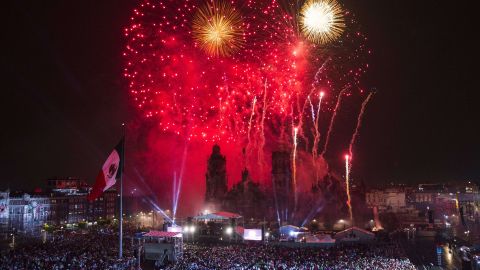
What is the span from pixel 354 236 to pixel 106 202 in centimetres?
10736

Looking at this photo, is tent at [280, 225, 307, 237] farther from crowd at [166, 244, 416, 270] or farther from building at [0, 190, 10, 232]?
building at [0, 190, 10, 232]

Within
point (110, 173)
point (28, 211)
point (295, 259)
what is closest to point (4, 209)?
point (28, 211)

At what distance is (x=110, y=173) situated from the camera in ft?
93.6

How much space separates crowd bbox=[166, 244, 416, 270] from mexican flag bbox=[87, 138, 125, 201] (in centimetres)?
771

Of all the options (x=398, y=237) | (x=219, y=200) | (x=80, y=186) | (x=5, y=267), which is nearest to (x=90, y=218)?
(x=80, y=186)

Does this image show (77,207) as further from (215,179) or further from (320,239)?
(320,239)

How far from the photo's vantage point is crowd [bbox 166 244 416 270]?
30672mm

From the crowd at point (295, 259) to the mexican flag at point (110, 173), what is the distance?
25.3 feet

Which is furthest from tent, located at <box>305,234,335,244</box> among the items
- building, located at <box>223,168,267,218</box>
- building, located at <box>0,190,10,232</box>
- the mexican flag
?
building, located at <box>0,190,10,232</box>

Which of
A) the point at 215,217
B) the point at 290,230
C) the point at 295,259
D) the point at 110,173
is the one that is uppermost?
the point at 110,173

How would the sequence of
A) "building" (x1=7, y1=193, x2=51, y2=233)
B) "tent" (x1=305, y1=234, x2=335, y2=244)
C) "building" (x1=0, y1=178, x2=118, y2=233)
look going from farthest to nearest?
"building" (x1=7, y1=193, x2=51, y2=233) → "building" (x1=0, y1=178, x2=118, y2=233) → "tent" (x1=305, y1=234, x2=335, y2=244)

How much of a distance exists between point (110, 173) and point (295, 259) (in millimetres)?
15672

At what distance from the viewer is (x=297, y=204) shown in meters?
89.3

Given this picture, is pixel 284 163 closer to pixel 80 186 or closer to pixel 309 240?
pixel 309 240
